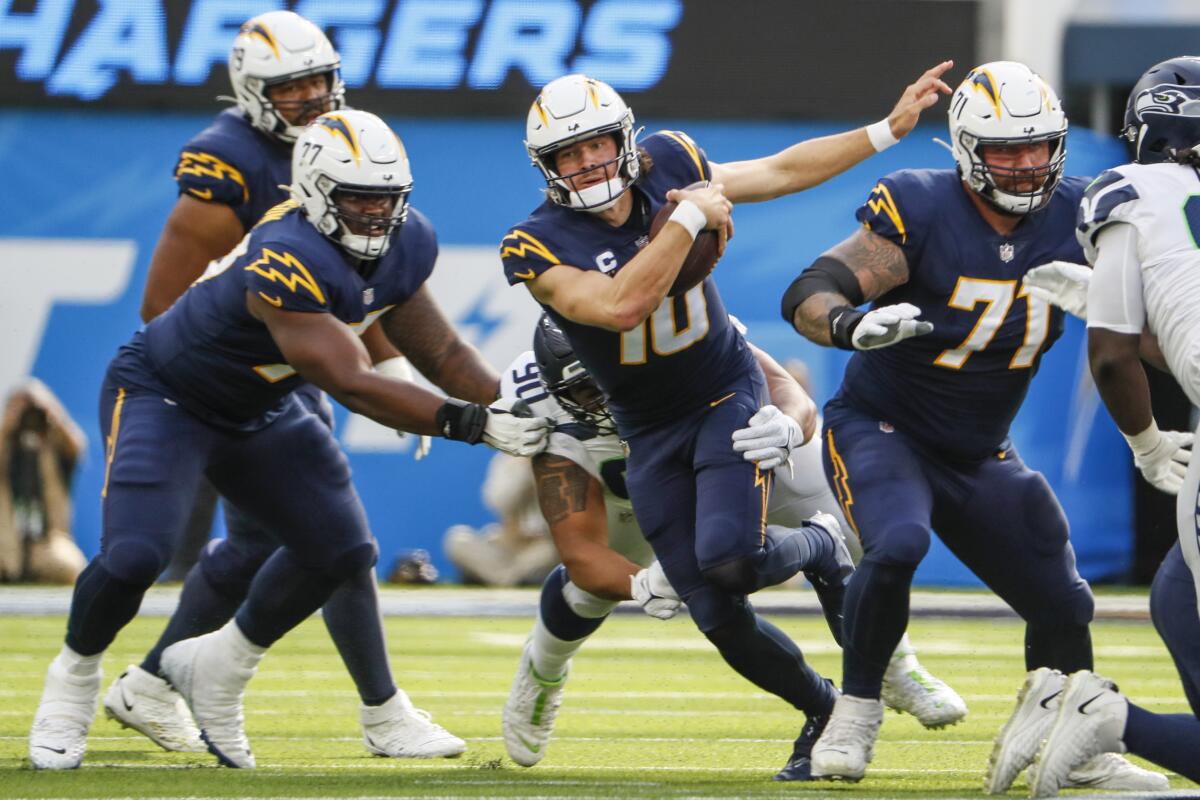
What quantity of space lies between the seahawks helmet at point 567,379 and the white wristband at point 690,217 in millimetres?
639

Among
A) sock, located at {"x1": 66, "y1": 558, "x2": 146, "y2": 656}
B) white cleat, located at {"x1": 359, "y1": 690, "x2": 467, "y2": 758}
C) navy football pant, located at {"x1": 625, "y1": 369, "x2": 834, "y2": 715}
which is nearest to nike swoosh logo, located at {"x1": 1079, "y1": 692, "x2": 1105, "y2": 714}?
navy football pant, located at {"x1": 625, "y1": 369, "x2": 834, "y2": 715}

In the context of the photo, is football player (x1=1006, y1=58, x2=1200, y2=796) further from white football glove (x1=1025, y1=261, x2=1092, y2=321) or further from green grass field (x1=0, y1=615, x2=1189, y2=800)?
green grass field (x1=0, y1=615, x2=1189, y2=800)

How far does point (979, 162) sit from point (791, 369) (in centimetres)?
667

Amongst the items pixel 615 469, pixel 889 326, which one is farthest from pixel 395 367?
pixel 889 326

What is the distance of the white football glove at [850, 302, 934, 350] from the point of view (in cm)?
422

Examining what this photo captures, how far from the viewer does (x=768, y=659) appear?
467cm

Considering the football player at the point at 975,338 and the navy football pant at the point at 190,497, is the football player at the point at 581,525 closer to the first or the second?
the football player at the point at 975,338

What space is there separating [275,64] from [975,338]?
7.17 ft

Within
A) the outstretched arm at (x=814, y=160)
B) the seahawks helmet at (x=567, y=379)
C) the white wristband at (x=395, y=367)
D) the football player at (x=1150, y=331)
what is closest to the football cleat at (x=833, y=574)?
the seahawks helmet at (x=567, y=379)

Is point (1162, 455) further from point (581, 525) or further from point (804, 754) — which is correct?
point (581, 525)


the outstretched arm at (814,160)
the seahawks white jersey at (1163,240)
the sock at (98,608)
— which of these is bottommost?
the sock at (98,608)

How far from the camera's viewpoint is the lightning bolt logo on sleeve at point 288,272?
472cm

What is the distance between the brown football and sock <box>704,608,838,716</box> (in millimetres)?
789

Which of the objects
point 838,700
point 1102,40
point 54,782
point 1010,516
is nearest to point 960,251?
point 1010,516
